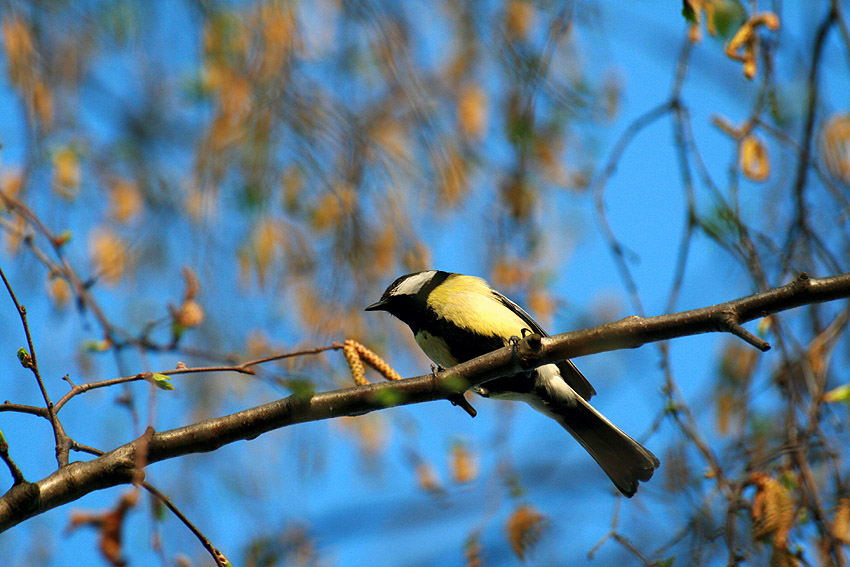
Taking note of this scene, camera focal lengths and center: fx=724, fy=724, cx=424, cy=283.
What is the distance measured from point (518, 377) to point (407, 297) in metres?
0.70

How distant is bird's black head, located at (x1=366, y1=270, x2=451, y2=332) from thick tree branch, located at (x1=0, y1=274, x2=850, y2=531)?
1.21m

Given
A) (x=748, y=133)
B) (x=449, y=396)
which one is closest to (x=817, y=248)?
(x=748, y=133)

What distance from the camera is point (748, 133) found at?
3.07m

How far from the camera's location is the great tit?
10.4 feet

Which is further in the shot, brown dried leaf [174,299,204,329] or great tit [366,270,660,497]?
great tit [366,270,660,497]

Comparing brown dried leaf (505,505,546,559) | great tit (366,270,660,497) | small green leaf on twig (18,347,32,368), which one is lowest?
brown dried leaf (505,505,546,559)

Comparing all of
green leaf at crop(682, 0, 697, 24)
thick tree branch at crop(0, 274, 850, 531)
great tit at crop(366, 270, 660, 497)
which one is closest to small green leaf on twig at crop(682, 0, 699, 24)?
green leaf at crop(682, 0, 697, 24)

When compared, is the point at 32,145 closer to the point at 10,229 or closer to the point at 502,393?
the point at 10,229

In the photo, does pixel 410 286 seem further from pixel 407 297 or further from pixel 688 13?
pixel 688 13

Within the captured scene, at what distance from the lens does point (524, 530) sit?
2.84 metres

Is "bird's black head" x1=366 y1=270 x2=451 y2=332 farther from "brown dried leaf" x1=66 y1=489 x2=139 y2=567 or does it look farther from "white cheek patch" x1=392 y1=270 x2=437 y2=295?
"brown dried leaf" x1=66 y1=489 x2=139 y2=567

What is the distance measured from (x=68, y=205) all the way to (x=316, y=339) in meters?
1.45

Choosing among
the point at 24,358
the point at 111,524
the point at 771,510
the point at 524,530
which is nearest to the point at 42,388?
the point at 24,358

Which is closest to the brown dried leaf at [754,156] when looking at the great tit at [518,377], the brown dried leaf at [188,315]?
the great tit at [518,377]
